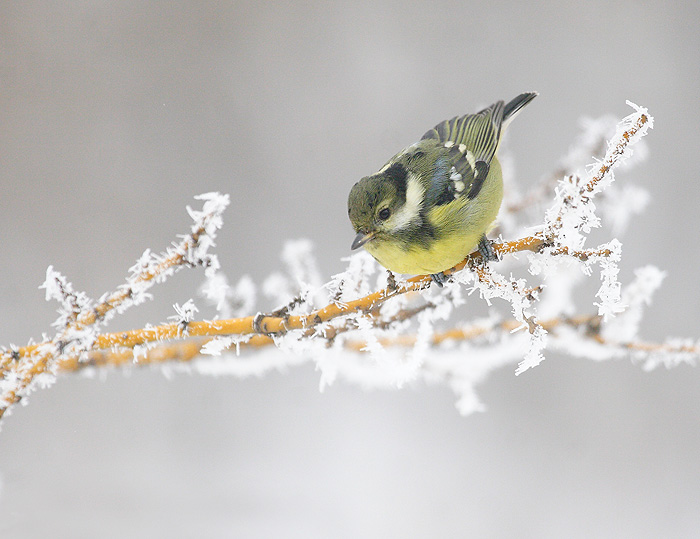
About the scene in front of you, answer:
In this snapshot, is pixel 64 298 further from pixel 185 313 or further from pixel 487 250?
pixel 487 250

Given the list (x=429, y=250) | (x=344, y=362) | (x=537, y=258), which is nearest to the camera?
(x=537, y=258)

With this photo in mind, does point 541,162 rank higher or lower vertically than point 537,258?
higher

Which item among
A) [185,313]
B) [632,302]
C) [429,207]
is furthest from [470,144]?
[185,313]

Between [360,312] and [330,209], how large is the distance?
627 mm

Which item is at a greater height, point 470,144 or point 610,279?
point 470,144

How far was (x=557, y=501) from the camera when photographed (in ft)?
3.38

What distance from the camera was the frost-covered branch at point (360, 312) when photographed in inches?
15.6

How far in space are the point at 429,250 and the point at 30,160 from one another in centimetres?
69

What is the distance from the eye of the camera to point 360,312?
17.1 inches

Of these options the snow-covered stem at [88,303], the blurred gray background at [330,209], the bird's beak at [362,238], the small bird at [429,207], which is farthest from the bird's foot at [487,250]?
the blurred gray background at [330,209]

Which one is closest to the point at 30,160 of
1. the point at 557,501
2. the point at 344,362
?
the point at 344,362

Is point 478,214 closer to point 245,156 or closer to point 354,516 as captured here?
point 245,156

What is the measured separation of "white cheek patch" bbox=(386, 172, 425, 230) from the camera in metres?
0.54

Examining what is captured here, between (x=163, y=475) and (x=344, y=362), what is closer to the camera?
(x=344, y=362)
